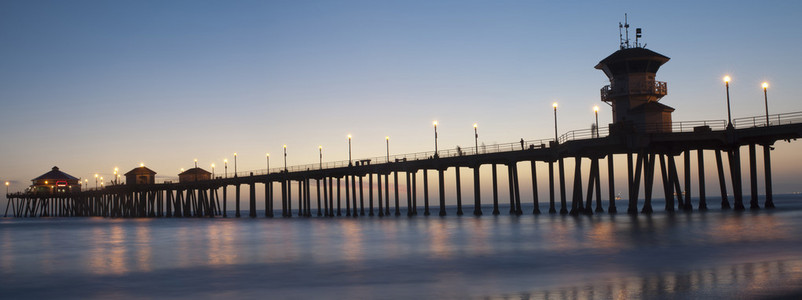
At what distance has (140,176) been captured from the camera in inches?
4727

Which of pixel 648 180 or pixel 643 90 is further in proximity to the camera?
pixel 643 90

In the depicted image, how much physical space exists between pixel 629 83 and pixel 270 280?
4018 cm

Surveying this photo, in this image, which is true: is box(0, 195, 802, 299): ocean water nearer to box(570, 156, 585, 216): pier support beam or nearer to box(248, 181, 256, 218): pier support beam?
box(570, 156, 585, 216): pier support beam

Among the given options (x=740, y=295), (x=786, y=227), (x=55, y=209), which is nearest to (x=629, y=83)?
(x=786, y=227)

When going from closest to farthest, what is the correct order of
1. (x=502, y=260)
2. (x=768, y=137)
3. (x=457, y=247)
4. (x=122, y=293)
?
1. (x=122, y=293)
2. (x=502, y=260)
3. (x=457, y=247)
4. (x=768, y=137)

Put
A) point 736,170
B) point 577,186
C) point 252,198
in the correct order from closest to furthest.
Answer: point 736,170 → point 577,186 → point 252,198

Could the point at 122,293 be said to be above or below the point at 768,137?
below

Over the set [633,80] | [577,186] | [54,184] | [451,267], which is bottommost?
[451,267]

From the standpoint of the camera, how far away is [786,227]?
31578mm

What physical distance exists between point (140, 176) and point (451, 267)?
10813 centimetres

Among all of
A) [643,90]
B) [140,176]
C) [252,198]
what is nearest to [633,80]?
[643,90]

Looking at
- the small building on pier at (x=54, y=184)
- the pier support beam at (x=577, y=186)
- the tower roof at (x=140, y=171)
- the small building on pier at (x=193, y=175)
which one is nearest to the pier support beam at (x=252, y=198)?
the small building on pier at (x=193, y=175)

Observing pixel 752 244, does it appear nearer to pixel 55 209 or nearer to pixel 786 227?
pixel 786 227

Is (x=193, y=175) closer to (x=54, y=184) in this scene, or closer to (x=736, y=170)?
(x=54, y=184)
